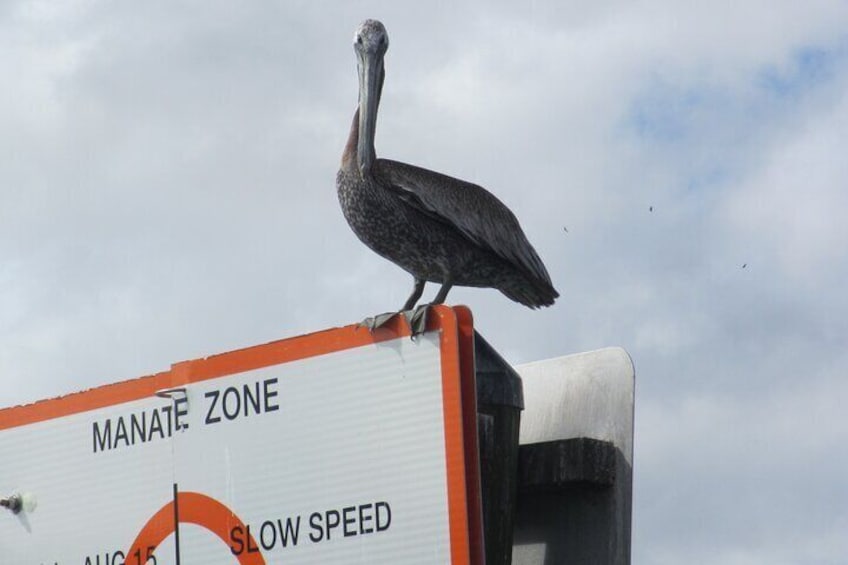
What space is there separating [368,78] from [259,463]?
3.95 feet

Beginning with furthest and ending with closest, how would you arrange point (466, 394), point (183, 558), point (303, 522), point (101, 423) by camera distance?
point (101, 423), point (183, 558), point (303, 522), point (466, 394)

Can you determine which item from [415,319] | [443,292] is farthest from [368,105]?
[415,319]

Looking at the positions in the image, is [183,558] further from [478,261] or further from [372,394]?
[478,261]

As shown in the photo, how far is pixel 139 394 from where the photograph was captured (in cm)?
420

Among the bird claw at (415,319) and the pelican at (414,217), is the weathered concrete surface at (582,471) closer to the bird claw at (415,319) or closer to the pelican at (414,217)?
the pelican at (414,217)

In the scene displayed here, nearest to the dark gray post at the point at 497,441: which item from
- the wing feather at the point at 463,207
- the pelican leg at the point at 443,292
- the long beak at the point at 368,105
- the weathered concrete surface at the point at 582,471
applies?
the weathered concrete surface at the point at 582,471

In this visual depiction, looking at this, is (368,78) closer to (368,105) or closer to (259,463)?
(368,105)

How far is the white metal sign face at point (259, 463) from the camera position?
3.46 metres

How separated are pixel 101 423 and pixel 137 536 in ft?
1.19

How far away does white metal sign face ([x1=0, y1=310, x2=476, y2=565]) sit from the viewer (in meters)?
3.46

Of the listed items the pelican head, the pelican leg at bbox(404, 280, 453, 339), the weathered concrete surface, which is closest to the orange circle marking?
the pelican leg at bbox(404, 280, 453, 339)

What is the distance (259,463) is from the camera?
3.82 metres

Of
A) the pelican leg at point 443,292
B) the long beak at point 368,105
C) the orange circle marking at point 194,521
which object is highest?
the long beak at point 368,105

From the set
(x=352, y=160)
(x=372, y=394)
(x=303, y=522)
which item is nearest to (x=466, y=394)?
(x=372, y=394)
